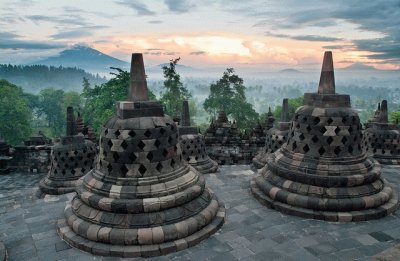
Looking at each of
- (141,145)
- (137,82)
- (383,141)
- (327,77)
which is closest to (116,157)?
(141,145)

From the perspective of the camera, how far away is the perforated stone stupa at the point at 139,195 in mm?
6445

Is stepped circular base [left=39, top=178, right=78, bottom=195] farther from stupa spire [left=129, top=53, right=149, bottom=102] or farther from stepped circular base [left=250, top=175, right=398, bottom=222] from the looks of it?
stepped circular base [left=250, top=175, right=398, bottom=222]

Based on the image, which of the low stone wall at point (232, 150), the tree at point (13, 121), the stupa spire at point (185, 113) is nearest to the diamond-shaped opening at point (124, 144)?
the stupa spire at point (185, 113)

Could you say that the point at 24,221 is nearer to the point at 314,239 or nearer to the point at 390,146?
the point at 314,239

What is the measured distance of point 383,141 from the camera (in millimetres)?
14953

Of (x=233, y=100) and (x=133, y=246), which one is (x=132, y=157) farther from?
(x=233, y=100)

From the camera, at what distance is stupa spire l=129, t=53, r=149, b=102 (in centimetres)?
758

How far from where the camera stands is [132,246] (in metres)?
6.35

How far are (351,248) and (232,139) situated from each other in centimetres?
1267

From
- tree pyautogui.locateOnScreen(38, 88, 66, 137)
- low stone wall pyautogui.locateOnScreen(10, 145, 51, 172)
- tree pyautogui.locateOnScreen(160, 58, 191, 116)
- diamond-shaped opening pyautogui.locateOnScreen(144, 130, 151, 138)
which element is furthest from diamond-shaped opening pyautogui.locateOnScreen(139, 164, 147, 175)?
tree pyautogui.locateOnScreen(38, 88, 66, 137)

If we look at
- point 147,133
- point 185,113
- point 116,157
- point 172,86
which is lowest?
point 116,157

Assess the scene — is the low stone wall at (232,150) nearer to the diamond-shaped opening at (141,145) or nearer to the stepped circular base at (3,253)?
the diamond-shaped opening at (141,145)

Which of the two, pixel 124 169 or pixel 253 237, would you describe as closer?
pixel 253 237

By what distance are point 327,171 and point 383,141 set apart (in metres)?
9.00
